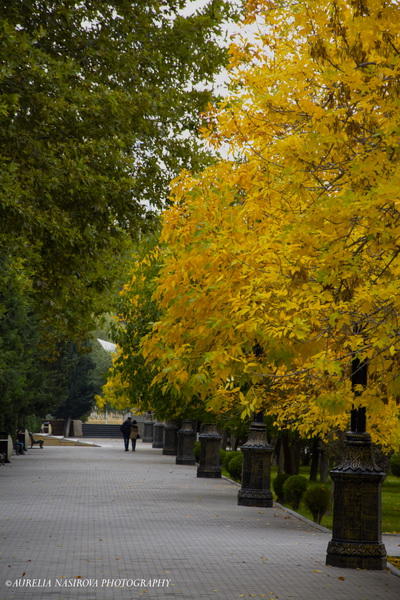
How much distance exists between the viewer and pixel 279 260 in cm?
1170

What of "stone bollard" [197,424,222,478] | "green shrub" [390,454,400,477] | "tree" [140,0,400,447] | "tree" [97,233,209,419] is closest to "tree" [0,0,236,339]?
"tree" [140,0,400,447]

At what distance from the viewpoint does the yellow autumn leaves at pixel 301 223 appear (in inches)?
345

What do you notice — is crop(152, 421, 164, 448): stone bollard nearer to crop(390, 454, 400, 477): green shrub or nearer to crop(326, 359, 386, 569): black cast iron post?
crop(390, 454, 400, 477): green shrub

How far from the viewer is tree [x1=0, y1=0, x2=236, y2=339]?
593 inches

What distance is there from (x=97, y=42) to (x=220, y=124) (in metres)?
2.78

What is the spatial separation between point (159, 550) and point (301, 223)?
5888mm

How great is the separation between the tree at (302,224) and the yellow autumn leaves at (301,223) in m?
0.02

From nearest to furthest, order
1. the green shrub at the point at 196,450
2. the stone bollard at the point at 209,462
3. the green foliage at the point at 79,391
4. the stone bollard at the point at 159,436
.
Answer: the stone bollard at the point at 209,462 → the green shrub at the point at 196,450 → the stone bollard at the point at 159,436 → the green foliage at the point at 79,391

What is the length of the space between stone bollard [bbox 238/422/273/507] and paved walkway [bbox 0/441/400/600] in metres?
0.51

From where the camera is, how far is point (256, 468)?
2189cm

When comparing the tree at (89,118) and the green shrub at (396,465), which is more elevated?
the tree at (89,118)

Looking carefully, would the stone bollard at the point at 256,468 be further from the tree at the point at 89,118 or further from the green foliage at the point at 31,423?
the green foliage at the point at 31,423

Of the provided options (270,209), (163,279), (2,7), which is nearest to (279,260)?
(270,209)

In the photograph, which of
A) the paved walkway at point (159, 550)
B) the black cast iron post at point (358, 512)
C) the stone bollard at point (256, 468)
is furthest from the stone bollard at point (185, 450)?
the black cast iron post at point (358, 512)
